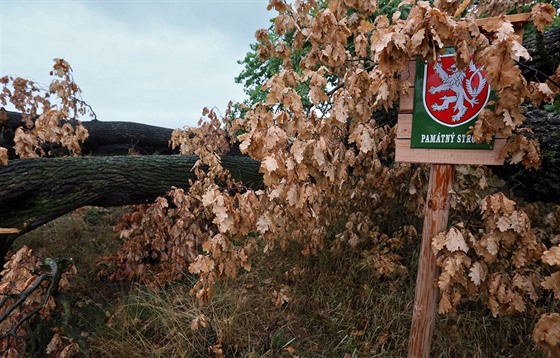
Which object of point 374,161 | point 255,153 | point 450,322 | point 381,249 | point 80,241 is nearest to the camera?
point 255,153

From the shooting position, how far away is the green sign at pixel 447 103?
1.65 metres

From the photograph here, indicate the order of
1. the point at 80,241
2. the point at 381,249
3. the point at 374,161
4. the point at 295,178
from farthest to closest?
the point at 80,241 → the point at 381,249 → the point at 374,161 → the point at 295,178

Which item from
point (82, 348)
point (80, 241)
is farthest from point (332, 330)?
point (80, 241)

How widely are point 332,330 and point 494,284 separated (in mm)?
1205

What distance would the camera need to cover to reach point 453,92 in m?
1.70

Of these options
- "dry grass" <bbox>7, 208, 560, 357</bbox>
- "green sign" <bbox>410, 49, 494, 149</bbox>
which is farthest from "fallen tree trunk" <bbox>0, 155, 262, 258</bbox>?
"green sign" <bbox>410, 49, 494, 149</bbox>

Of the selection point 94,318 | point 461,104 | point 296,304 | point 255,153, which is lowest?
point 94,318

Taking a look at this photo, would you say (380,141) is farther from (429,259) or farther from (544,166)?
(429,259)

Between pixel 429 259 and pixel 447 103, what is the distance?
826mm

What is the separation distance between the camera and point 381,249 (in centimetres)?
304

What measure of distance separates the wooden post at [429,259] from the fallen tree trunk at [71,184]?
2.75 m

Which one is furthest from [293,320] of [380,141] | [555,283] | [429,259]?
[555,283]

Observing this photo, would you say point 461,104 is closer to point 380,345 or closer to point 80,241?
point 380,345

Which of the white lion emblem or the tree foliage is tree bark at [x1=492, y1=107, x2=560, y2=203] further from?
the white lion emblem
